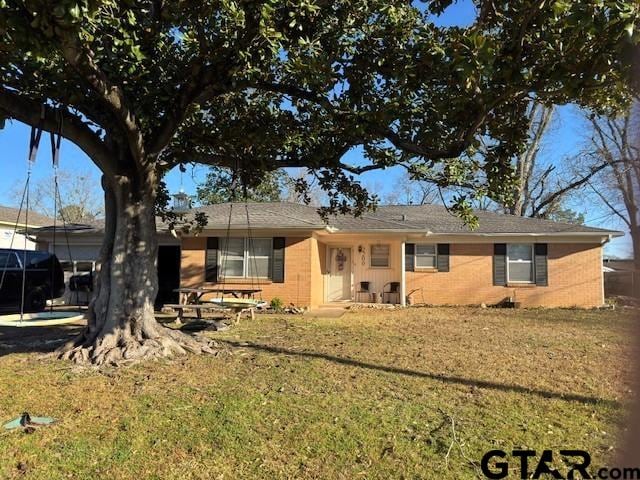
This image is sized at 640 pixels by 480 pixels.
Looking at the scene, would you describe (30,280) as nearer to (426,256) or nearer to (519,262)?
(426,256)

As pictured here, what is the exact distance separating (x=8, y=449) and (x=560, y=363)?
23.8 feet

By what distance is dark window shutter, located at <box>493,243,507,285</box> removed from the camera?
60.2ft

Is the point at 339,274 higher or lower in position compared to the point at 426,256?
lower

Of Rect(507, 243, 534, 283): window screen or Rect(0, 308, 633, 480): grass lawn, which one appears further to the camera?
Rect(507, 243, 534, 283): window screen

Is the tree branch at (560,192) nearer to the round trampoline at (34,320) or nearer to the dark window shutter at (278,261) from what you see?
the dark window shutter at (278,261)

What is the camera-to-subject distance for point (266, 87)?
323 inches

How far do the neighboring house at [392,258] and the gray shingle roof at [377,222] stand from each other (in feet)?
0.12

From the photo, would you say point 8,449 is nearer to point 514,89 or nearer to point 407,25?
point 514,89

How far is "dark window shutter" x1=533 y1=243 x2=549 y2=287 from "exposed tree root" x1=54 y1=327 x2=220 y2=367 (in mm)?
13414

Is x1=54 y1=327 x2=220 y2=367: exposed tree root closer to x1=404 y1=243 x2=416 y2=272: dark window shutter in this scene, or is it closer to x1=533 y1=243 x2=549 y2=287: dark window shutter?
x1=404 y1=243 x2=416 y2=272: dark window shutter

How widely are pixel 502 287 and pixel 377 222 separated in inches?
196

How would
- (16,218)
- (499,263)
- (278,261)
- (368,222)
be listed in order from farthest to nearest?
(16,218) → (368,222) → (499,263) → (278,261)

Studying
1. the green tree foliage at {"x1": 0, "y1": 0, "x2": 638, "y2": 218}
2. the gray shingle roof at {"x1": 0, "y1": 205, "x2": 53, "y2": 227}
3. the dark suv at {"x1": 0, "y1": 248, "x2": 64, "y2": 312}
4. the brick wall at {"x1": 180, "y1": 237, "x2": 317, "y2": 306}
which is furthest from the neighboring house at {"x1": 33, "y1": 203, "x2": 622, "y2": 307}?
the gray shingle roof at {"x1": 0, "y1": 205, "x2": 53, "y2": 227}

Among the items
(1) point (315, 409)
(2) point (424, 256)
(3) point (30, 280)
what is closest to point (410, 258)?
(2) point (424, 256)
